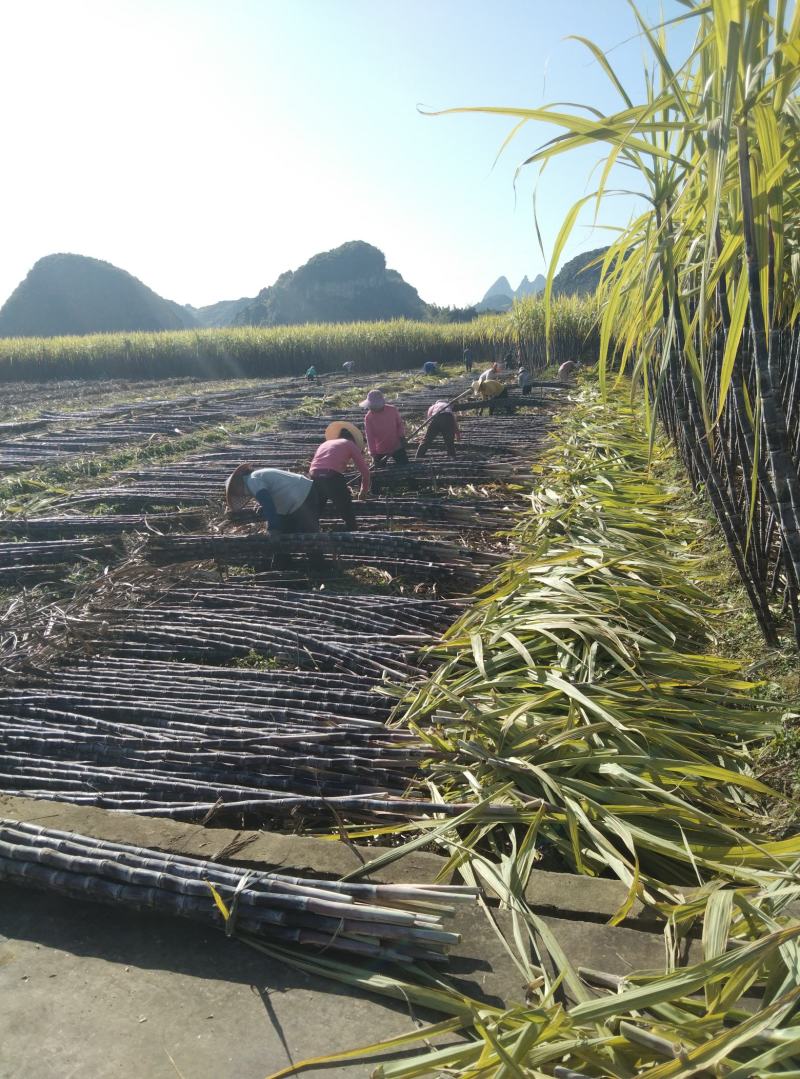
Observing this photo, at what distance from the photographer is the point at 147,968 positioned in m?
1.67

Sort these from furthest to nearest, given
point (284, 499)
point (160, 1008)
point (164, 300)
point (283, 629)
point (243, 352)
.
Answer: point (164, 300) < point (243, 352) < point (284, 499) < point (283, 629) < point (160, 1008)

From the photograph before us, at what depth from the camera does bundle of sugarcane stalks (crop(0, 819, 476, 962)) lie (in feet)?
5.29

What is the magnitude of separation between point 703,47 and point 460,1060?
224 centimetres

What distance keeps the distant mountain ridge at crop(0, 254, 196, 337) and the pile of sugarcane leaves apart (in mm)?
61840

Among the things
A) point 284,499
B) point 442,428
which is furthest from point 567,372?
point 284,499

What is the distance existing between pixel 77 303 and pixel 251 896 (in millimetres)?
66626

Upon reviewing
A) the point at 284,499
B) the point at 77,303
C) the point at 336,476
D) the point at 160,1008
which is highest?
the point at 77,303

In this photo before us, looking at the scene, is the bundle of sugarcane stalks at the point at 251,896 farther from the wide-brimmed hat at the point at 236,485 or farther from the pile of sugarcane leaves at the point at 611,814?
the wide-brimmed hat at the point at 236,485

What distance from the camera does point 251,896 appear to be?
5.67ft

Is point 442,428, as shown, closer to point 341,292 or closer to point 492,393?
point 492,393

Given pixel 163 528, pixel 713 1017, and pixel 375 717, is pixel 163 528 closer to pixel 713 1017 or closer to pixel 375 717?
pixel 375 717

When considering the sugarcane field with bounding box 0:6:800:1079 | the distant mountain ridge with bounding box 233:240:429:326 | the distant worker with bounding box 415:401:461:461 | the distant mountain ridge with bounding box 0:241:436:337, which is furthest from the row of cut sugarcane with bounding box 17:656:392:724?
the distant mountain ridge with bounding box 233:240:429:326

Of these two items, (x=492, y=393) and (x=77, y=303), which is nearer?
(x=492, y=393)

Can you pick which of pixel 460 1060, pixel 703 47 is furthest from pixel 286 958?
pixel 703 47
